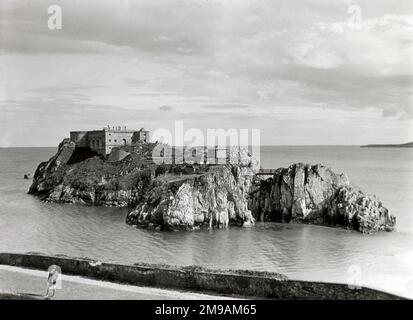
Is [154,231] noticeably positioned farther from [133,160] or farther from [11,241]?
[133,160]

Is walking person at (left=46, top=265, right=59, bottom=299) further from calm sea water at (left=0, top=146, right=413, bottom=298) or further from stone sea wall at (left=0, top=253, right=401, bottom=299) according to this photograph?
calm sea water at (left=0, top=146, right=413, bottom=298)

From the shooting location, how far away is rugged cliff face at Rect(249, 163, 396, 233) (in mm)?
47375

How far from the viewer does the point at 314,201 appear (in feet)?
169

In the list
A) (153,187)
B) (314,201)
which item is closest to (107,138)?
(153,187)

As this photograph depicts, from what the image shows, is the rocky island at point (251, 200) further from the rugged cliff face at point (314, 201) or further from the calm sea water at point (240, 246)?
the calm sea water at point (240, 246)

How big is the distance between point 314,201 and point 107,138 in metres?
42.1

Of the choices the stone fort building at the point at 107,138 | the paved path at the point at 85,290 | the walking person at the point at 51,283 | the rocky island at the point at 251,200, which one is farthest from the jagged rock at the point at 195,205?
the stone fort building at the point at 107,138

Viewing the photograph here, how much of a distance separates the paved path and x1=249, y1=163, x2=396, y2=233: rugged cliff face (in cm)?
3113

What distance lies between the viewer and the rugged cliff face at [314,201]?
4738cm

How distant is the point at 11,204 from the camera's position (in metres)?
64.9

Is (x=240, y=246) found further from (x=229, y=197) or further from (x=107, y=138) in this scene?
(x=107, y=138)

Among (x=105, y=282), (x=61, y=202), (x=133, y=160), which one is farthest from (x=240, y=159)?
(x=105, y=282)

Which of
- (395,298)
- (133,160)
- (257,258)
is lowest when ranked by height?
(257,258)

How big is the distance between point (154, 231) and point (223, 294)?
2580 centimetres
